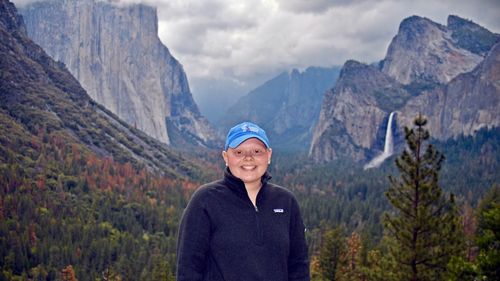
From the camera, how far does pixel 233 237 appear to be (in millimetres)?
5754

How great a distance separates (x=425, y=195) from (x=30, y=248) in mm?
62363

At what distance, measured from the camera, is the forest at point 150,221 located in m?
22.7

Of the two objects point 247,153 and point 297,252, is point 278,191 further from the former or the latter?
point 297,252

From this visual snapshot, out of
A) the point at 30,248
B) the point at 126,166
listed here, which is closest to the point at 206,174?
the point at 126,166

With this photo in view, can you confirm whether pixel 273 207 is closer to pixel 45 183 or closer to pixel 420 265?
pixel 420 265

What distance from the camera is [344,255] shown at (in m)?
43.9

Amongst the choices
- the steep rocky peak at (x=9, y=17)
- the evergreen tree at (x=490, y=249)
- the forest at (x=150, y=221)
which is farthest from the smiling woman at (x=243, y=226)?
the steep rocky peak at (x=9, y=17)

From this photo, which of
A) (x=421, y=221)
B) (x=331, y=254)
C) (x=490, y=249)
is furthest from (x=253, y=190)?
(x=331, y=254)

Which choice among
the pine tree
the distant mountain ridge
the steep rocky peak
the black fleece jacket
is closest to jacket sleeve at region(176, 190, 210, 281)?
the black fleece jacket

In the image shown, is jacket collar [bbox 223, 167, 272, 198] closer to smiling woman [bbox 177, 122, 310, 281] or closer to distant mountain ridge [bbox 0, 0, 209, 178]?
smiling woman [bbox 177, 122, 310, 281]

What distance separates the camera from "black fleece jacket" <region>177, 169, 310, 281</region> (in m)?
5.69

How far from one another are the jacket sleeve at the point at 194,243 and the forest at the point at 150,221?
12840 mm

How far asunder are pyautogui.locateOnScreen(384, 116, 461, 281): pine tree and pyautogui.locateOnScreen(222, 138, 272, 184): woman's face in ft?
59.1

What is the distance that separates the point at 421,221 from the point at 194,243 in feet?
63.7
